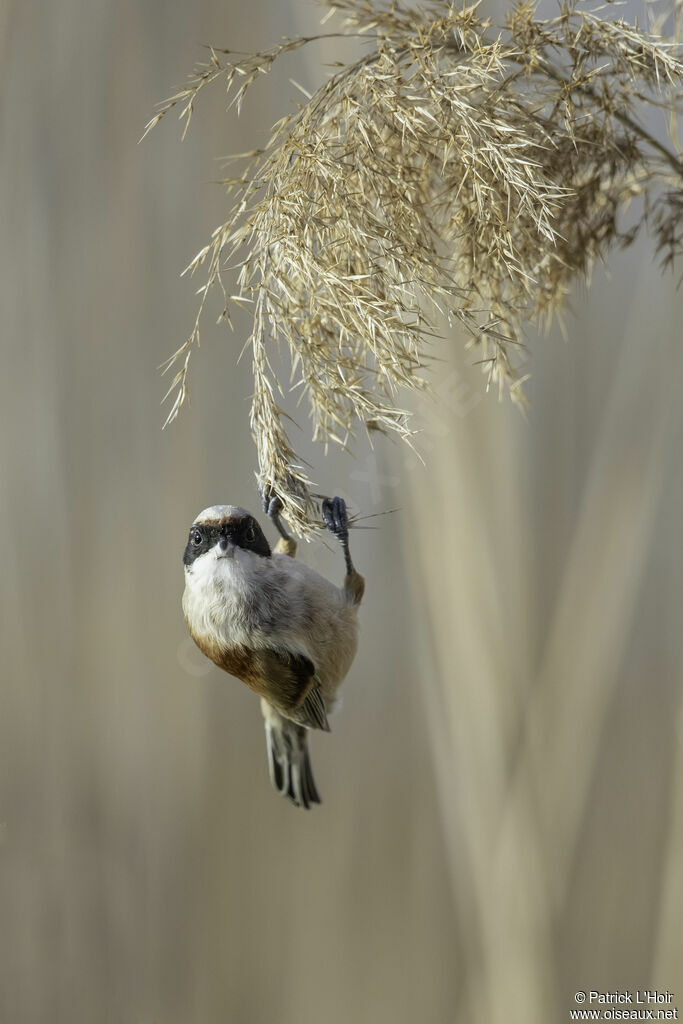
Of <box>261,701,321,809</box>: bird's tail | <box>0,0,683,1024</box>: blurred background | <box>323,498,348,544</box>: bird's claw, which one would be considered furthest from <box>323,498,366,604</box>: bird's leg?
<box>0,0,683,1024</box>: blurred background

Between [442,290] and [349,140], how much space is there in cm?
16

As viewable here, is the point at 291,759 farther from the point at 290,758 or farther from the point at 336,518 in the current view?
the point at 336,518

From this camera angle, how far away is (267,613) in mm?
521

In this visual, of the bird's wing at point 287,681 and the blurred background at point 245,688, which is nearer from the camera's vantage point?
the bird's wing at point 287,681

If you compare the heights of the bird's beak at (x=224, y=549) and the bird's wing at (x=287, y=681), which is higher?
the bird's beak at (x=224, y=549)

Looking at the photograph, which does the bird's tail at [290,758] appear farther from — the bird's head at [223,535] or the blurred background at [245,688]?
the blurred background at [245,688]

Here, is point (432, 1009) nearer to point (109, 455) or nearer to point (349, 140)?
point (109, 455)

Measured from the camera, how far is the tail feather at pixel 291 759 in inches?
25.1

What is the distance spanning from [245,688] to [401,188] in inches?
29.8

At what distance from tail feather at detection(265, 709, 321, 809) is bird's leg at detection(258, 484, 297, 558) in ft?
0.42

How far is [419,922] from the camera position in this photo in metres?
1.20

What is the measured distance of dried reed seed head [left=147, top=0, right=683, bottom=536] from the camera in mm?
562

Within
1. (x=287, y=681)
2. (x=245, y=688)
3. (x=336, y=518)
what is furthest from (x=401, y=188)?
(x=245, y=688)

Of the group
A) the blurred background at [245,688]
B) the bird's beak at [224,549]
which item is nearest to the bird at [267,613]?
the bird's beak at [224,549]
